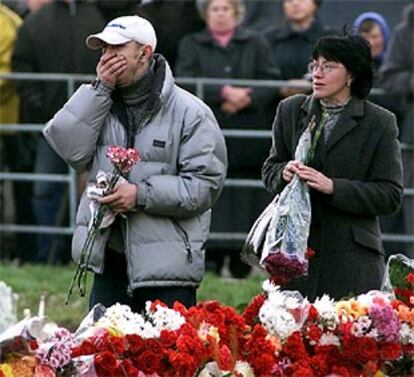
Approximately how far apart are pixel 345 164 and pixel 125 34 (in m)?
1.19

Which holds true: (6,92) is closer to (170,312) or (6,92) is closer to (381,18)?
(381,18)

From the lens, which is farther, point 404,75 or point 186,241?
point 404,75

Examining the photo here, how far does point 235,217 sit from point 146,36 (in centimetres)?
564

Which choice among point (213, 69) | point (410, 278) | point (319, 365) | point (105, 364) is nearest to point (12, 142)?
point (213, 69)

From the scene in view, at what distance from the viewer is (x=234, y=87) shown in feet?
43.0

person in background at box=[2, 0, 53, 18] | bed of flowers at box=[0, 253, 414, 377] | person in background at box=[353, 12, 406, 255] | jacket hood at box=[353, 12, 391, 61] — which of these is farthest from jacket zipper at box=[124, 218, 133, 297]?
person in background at box=[2, 0, 53, 18]

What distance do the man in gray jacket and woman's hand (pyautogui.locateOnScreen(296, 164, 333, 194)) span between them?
0.39 m

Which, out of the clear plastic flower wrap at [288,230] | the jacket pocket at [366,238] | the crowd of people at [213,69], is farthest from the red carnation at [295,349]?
the crowd of people at [213,69]

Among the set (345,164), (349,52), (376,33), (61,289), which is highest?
(349,52)

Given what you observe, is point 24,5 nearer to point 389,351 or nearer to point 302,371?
point 389,351

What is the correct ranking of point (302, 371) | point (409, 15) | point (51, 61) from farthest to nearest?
point (51, 61), point (409, 15), point (302, 371)

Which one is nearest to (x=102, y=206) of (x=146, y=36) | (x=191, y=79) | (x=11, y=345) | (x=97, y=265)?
(x=97, y=265)

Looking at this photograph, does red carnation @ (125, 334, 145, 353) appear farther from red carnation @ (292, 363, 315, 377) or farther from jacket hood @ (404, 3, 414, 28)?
jacket hood @ (404, 3, 414, 28)

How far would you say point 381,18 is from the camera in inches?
533
